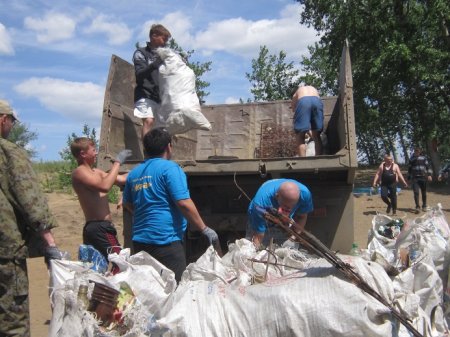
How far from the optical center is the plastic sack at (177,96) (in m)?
5.06

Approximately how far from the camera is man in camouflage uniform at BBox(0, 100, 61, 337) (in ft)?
9.09

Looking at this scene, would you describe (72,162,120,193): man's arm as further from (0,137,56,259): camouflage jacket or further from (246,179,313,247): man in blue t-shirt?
(246,179,313,247): man in blue t-shirt

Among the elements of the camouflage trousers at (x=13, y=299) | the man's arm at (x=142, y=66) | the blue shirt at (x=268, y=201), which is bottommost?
the camouflage trousers at (x=13, y=299)

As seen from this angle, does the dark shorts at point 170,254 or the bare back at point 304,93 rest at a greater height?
the bare back at point 304,93

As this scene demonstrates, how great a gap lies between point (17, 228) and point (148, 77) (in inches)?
111

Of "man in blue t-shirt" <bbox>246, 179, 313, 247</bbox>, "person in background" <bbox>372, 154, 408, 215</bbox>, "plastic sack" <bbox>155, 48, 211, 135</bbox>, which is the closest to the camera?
"man in blue t-shirt" <bbox>246, 179, 313, 247</bbox>

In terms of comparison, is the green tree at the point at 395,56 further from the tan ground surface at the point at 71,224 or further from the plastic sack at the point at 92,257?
the plastic sack at the point at 92,257

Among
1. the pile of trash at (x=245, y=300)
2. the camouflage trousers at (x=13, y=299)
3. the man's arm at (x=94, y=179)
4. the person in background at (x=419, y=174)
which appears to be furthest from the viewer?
the person in background at (x=419, y=174)

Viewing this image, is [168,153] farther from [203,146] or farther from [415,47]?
[415,47]

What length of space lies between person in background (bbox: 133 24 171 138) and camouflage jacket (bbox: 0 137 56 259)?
2397mm

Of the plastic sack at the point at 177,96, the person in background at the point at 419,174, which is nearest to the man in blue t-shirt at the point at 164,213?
the plastic sack at the point at 177,96

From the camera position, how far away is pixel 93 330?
2287 mm

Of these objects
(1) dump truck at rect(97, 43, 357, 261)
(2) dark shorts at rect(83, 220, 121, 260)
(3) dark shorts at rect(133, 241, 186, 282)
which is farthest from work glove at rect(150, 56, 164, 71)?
(3) dark shorts at rect(133, 241, 186, 282)

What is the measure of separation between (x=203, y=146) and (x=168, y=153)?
10.0 feet
